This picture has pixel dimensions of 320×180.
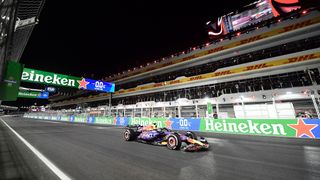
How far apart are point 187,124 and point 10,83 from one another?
10499mm

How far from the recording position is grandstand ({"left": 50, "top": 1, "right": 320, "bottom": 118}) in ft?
52.2

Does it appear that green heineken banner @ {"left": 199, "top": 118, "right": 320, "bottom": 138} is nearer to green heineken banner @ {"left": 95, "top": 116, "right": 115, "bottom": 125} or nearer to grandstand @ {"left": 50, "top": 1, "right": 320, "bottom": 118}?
grandstand @ {"left": 50, "top": 1, "right": 320, "bottom": 118}

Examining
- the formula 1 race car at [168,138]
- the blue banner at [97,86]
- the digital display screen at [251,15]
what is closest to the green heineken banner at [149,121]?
the formula 1 race car at [168,138]

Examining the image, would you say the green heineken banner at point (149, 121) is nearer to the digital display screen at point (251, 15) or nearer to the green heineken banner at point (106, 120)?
the green heineken banner at point (106, 120)

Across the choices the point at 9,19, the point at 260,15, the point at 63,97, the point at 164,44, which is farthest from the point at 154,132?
the point at 63,97

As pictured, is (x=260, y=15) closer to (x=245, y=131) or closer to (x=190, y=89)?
(x=190, y=89)

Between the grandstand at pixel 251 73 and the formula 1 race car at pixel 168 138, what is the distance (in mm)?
7409

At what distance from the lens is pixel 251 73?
64.6 feet

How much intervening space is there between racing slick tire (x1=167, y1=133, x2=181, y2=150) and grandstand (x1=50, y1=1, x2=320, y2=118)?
26.0ft

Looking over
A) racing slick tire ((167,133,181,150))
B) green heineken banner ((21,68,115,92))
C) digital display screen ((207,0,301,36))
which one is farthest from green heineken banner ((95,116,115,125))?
digital display screen ((207,0,301,36))

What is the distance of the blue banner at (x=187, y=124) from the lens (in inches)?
462

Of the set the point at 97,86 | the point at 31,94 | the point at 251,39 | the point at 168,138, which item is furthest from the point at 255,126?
the point at 31,94

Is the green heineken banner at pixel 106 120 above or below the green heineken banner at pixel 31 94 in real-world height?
below

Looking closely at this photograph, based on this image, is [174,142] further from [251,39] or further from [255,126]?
[251,39]
